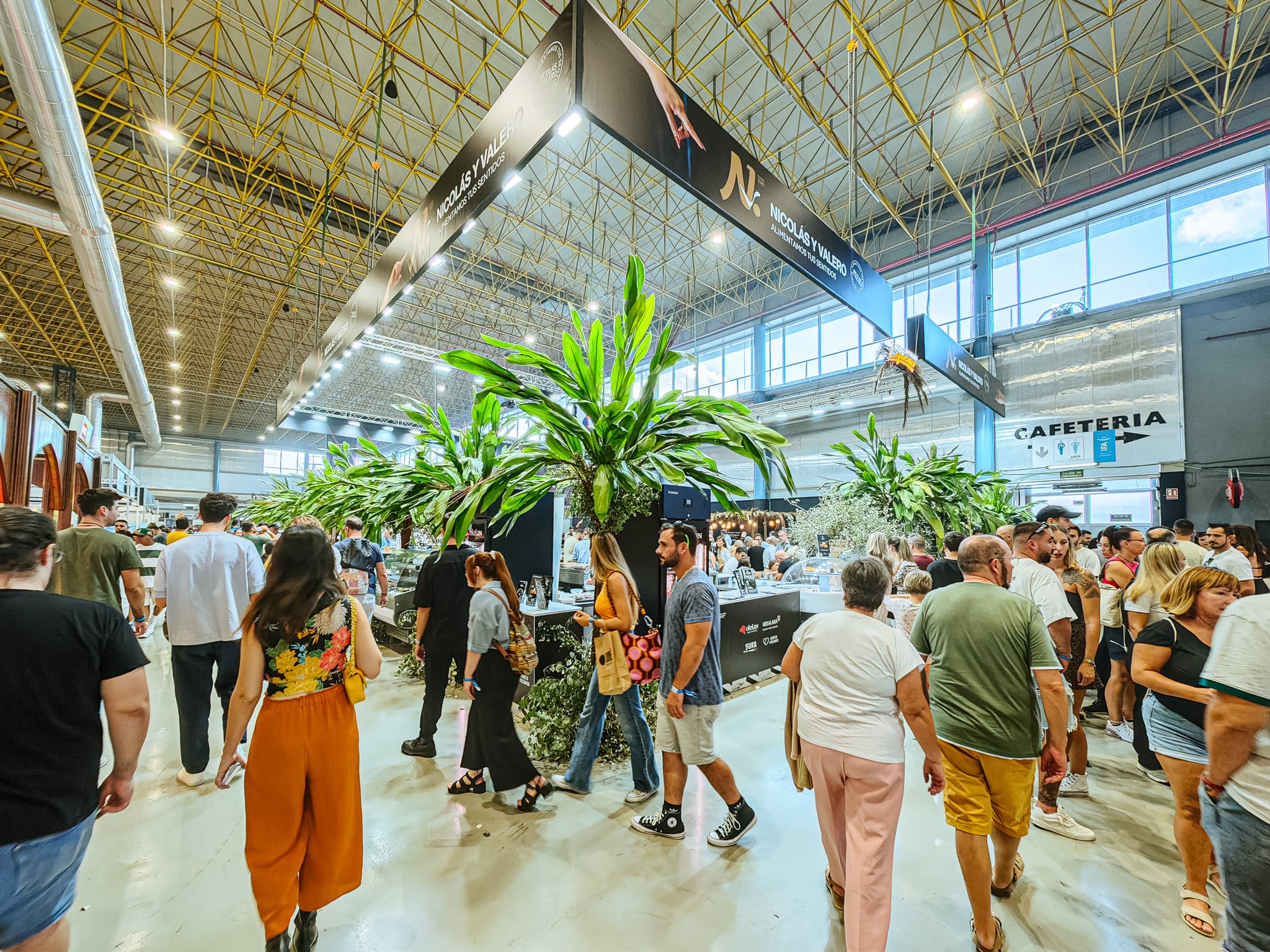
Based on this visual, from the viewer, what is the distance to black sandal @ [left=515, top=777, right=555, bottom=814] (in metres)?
2.82

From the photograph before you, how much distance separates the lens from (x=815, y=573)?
686 centimetres

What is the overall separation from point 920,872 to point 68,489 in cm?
1133

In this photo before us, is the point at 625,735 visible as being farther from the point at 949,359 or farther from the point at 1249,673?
the point at 949,359

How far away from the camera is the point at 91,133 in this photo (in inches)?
352

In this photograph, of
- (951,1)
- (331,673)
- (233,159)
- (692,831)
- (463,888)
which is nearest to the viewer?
(331,673)

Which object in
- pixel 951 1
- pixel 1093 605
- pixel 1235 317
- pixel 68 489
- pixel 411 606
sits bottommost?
pixel 411 606

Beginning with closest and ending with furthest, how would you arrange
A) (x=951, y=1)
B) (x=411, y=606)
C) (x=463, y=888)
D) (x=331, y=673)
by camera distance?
(x=331, y=673)
(x=463, y=888)
(x=411, y=606)
(x=951, y=1)

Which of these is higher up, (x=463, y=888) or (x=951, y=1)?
(x=951, y=1)

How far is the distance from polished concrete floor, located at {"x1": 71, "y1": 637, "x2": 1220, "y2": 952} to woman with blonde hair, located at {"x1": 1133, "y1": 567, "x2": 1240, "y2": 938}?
19cm

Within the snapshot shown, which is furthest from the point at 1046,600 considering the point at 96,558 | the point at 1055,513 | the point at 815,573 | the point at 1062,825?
the point at 96,558

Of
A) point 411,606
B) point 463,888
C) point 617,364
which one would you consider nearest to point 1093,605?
point 617,364

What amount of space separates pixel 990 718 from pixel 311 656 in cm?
234

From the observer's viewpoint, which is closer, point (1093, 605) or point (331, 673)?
point (331, 673)

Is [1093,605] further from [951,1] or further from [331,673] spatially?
[951,1]
